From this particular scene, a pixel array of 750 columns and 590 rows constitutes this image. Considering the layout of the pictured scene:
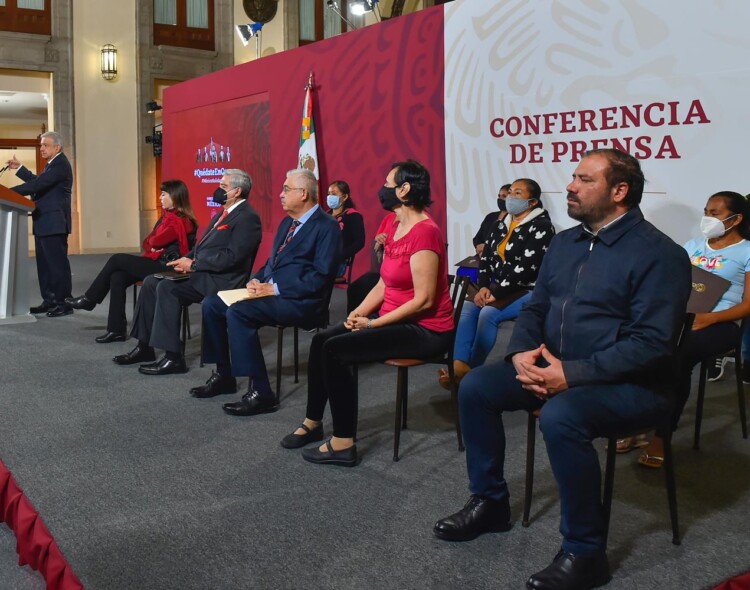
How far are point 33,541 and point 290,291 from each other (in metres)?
2.03

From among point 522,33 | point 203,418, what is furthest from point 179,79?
point 203,418

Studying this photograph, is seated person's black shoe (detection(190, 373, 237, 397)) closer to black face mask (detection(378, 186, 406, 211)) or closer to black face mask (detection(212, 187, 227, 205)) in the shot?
black face mask (detection(212, 187, 227, 205))

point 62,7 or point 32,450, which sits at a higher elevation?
point 62,7

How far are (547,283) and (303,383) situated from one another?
2316 mm

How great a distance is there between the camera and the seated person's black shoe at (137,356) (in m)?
5.12

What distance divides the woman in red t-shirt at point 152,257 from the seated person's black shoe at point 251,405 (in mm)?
1932

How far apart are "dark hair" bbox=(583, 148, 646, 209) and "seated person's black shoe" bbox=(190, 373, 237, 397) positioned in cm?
260

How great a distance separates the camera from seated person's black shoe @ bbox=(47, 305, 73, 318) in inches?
276

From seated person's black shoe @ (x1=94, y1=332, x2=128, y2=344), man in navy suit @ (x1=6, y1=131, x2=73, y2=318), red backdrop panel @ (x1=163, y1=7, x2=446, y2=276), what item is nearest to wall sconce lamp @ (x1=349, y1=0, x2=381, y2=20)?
red backdrop panel @ (x1=163, y1=7, x2=446, y2=276)

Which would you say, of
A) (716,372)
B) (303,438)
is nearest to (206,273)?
(303,438)

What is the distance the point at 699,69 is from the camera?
16.8 ft

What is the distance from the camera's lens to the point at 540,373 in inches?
95.5

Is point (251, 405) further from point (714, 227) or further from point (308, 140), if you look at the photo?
point (308, 140)

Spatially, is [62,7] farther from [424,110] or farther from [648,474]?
[648,474]
